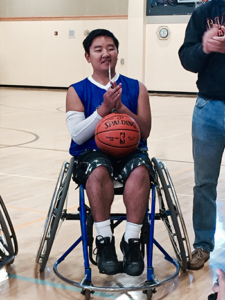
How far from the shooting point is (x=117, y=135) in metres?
2.35

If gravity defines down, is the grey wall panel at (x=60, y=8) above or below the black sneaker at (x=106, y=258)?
above

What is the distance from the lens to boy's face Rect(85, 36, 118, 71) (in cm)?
259

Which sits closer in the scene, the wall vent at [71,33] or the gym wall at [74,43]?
the gym wall at [74,43]

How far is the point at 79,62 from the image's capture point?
16.5 m

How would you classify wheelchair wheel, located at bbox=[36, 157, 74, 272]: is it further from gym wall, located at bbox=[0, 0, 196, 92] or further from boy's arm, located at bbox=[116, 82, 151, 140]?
gym wall, located at bbox=[0, 0, 196, 92]

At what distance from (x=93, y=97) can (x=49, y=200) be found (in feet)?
5.12

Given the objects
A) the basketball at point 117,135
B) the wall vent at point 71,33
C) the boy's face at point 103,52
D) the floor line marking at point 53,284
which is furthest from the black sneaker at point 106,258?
the wall vent at point 71,33

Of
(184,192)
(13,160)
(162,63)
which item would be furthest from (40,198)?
(162,63)

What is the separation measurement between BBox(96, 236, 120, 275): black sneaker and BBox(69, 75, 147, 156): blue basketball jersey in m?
0.50

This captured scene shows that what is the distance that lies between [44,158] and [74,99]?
311 cm

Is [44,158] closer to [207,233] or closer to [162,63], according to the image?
[207,233]

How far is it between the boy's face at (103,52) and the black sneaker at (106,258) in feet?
2.95

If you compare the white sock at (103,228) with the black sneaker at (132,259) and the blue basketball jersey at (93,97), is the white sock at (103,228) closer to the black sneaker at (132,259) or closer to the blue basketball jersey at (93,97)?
the black sneaker at (132,259)

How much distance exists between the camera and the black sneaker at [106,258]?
2227 millimetres
